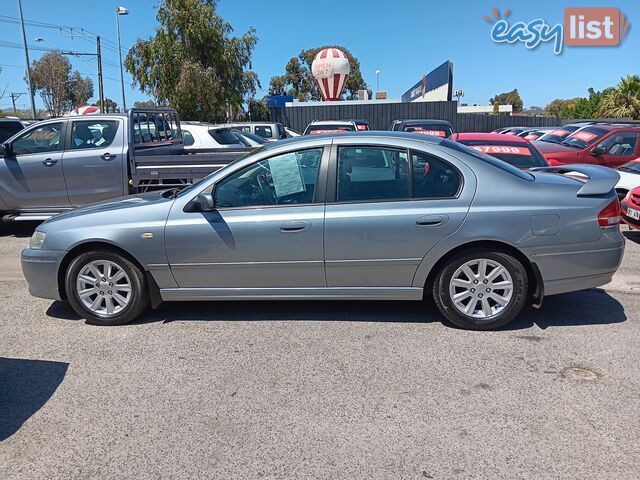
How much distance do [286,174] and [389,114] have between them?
30.2m

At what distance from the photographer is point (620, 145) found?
11.5 metres

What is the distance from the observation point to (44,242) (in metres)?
4.69

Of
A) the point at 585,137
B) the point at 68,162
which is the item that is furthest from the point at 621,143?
the point at 68,162

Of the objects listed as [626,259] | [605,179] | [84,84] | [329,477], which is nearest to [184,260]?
[329,477]

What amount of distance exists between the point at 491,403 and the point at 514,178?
6.32 feet

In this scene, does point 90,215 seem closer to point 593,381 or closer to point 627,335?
point 593,381

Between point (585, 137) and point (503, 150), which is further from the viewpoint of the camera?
point (585, 137)

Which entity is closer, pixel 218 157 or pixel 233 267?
pixel 233 267

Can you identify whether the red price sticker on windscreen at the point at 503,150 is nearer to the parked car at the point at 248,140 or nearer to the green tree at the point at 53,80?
the parked car at the point at 248,140

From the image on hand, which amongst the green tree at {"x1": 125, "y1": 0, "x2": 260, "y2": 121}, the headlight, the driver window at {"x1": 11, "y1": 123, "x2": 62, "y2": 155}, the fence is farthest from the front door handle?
the fence

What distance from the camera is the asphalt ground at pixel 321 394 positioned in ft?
9.32

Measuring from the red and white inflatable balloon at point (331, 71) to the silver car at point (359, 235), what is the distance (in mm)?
37108

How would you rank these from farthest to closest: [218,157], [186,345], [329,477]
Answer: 1. [218,157]
2. [186,345]
3. [329,477]

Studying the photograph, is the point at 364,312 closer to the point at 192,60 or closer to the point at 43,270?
the point at 43,270
